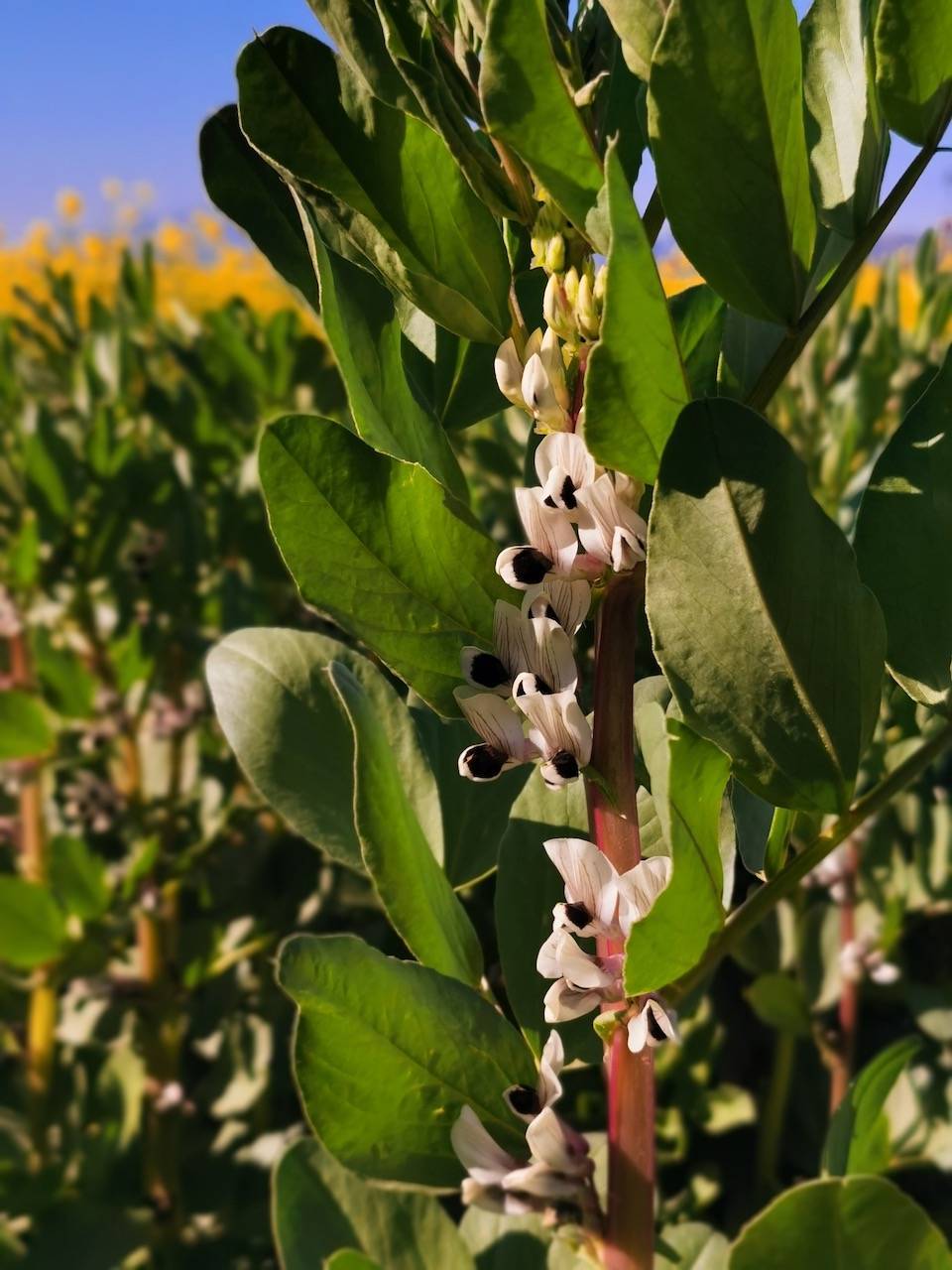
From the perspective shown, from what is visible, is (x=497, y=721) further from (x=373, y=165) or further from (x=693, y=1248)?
(x=693, y=1248)

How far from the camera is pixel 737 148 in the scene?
1.30 ft

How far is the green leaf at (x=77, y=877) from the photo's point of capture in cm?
143

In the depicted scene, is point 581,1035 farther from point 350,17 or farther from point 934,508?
point 350,17

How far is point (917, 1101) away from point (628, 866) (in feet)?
3.41

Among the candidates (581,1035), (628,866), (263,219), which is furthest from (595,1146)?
(263,219)

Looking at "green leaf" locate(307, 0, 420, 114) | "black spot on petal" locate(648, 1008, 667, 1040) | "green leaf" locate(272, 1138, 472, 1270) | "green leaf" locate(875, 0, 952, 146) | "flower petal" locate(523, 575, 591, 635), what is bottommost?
"green leaf" locate(272, 1138, 472, 1270)

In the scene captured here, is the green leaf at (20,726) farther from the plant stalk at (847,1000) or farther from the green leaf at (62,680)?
the plant stalk at (847,1000)

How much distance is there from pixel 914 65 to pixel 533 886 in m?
0.35

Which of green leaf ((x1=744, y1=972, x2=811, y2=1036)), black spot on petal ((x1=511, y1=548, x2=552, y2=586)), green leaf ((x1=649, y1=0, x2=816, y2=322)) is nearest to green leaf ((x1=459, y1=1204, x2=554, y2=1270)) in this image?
black spot on petal ((x1=511, y1=548, x2=552, y2=586))

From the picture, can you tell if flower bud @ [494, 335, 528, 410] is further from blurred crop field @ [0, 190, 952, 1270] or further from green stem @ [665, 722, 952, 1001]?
blurred crop field @ [0, 190, 952, 1270]

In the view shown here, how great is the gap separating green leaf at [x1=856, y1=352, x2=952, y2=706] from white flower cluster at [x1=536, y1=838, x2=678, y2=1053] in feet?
0.41

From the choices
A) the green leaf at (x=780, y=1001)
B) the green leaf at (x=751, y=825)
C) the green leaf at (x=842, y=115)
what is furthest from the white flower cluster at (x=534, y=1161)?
the green leaf at (x=780, y=1001)

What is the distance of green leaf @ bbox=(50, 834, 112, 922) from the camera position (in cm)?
143

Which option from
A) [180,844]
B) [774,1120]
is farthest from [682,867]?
[180,844]
